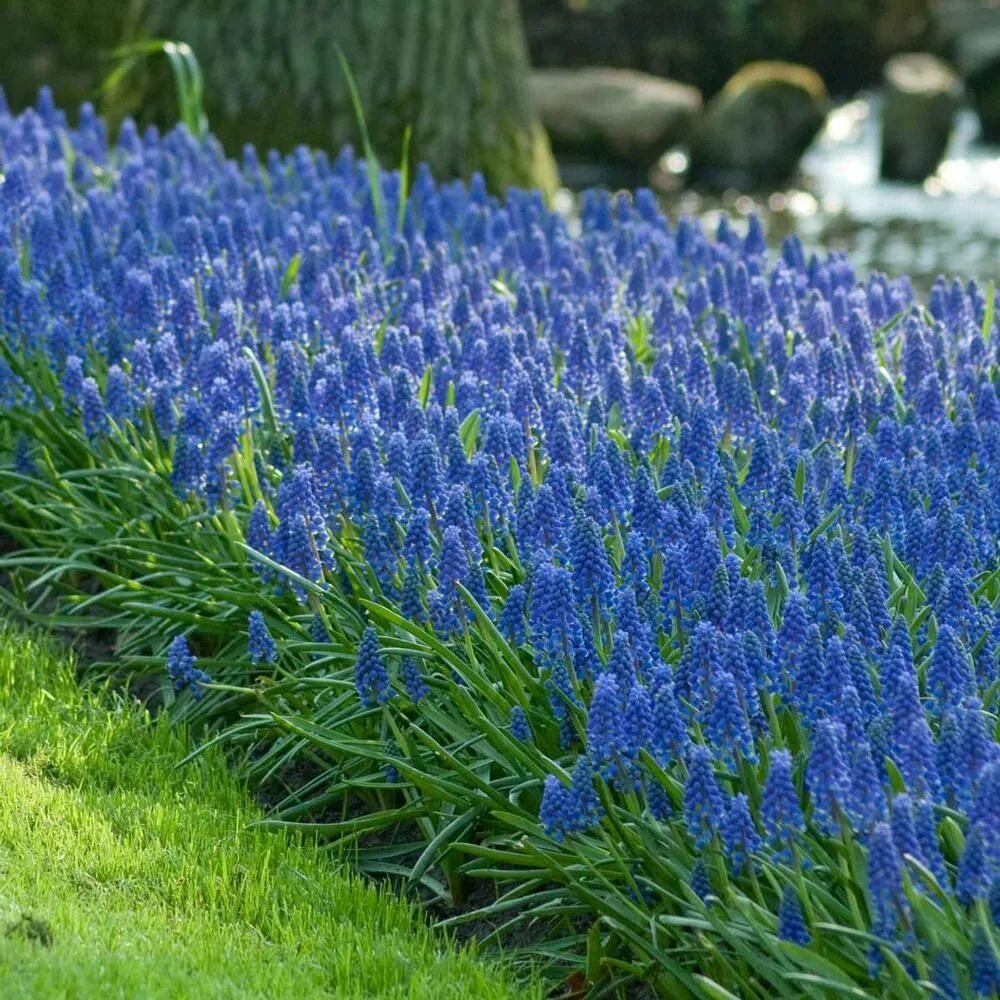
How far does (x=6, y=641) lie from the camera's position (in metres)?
4.72

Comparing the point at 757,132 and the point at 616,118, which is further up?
the point at 616,118

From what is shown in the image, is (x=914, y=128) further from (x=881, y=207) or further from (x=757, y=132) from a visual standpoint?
(x=881, y=207)

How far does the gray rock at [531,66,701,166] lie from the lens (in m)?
18.5

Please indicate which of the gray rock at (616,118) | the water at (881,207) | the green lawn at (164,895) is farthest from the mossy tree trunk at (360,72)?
the gray rock at (616,118)

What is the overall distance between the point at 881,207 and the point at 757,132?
2.19m

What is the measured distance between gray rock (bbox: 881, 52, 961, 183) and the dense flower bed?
1221 centimetres

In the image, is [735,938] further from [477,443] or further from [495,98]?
[495,98]

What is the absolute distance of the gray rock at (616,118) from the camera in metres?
18.5

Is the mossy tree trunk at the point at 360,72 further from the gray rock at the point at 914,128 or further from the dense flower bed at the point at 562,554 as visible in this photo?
the gray rock at the point at 914,128

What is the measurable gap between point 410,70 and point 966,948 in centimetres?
709

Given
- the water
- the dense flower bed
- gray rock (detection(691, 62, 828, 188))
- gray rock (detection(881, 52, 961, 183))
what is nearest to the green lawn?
the dense flower bed

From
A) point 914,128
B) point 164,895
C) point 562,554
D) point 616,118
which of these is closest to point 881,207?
point 914,128

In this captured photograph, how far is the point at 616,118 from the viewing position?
1855 cm

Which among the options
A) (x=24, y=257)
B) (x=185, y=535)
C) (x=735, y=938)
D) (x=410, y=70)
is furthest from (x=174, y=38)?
(x=735, y=938)
